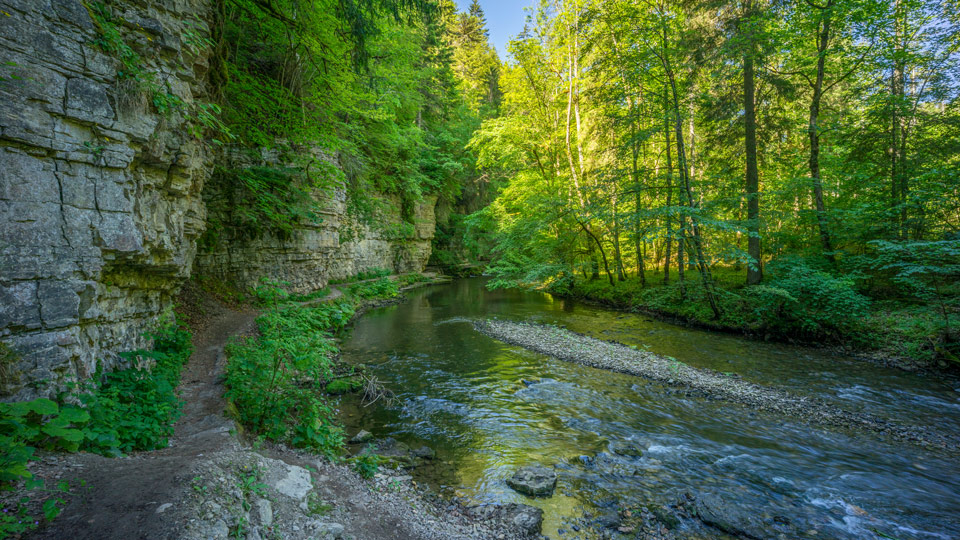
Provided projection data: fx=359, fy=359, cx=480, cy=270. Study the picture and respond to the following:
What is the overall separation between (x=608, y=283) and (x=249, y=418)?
18.2 meters

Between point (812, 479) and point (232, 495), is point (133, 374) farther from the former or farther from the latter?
point (812, 479)

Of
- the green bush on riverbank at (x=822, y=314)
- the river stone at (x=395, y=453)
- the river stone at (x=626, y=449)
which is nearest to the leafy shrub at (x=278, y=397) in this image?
the river stone at (x=395, y=453)

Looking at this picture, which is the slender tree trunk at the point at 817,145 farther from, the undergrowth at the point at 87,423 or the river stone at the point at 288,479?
the undergrowth at the point at 87,423

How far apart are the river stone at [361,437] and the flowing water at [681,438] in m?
0.31

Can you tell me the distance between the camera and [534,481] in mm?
5008

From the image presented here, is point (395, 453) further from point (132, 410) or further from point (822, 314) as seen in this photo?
point (822, 314)

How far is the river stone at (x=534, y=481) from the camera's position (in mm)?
4867

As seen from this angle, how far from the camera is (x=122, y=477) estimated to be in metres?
Result: 2.92

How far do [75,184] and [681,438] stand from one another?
9.29 metres

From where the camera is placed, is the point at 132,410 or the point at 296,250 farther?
the point at 296,250

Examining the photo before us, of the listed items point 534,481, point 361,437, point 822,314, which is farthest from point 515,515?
point 822,314

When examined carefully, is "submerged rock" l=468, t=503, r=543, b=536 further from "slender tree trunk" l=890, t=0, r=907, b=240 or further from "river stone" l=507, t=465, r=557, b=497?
"slender tree trunk" l=890, t=0, r=907, b=240

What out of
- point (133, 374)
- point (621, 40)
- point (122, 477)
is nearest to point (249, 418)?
point (133, 374)

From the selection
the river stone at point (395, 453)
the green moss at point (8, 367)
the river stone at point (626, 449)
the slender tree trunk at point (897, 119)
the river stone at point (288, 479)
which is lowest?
the river stone at point (626, 449)
